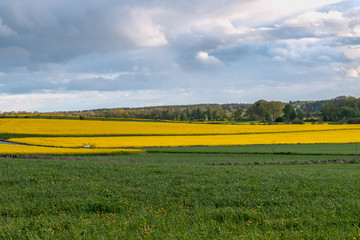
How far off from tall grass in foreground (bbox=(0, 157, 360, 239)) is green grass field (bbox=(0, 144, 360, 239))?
1.0 inches

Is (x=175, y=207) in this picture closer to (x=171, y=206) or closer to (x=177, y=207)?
(x=177, y=207)

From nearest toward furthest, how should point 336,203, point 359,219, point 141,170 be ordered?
point 359,219 < point 336,203 < point 141,170

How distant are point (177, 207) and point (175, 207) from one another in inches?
2.7

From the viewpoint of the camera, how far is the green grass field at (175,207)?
7547mm

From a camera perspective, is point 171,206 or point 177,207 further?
point 171,206

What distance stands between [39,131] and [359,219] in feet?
220

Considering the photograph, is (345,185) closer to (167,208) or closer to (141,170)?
(167,208)

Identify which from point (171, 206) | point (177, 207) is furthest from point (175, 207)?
point (171, 206)

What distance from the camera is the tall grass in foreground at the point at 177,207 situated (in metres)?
7.55

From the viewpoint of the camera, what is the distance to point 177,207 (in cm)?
1057

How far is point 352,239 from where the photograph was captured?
22.3 ft

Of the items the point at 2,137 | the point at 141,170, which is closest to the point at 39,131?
the point at 2,137

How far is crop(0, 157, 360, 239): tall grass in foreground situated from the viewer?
7547 millimetres

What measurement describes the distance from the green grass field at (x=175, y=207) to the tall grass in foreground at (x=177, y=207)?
0.08 ft
